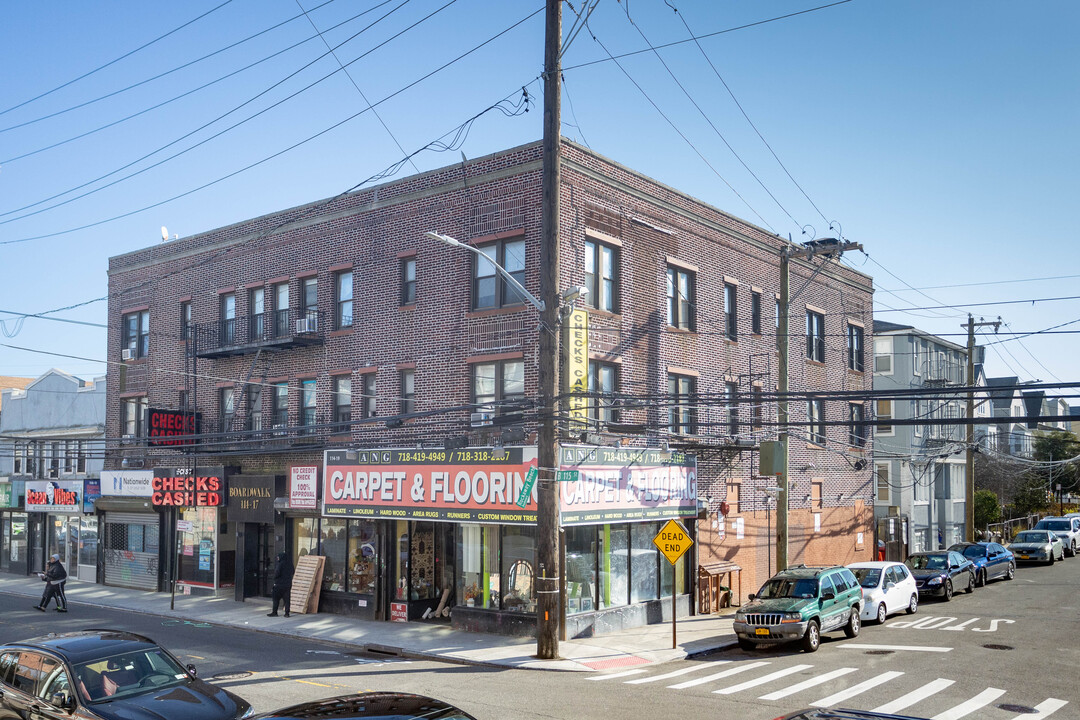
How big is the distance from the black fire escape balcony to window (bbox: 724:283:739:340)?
503 inches

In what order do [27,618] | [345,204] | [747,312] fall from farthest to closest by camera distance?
[747,312]
[345,204]
[27,618]

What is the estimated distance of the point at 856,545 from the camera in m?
37.4

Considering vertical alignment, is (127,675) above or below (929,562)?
above

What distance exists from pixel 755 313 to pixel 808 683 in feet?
55.2

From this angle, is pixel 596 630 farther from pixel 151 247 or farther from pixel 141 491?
pixel 151 247

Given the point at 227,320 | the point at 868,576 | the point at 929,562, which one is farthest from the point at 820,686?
the point at 227,320

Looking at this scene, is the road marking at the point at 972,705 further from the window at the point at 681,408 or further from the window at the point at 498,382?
the window at the point at 681,408

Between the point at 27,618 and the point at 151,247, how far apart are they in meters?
14.7

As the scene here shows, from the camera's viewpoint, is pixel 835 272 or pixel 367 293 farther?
pixel 835 272

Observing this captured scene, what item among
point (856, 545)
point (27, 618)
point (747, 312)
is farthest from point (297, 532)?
point (856, 545)

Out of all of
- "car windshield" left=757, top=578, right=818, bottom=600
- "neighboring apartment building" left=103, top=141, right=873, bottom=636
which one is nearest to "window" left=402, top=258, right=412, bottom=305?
"neighboring apartment building" left=103, top=141, right=873, bottom=636

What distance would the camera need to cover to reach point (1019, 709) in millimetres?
14164

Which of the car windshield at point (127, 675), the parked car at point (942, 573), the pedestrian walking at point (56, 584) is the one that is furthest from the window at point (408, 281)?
the parked car at point (942, 573)

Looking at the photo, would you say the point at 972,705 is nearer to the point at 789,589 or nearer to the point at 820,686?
the point at 820,686
